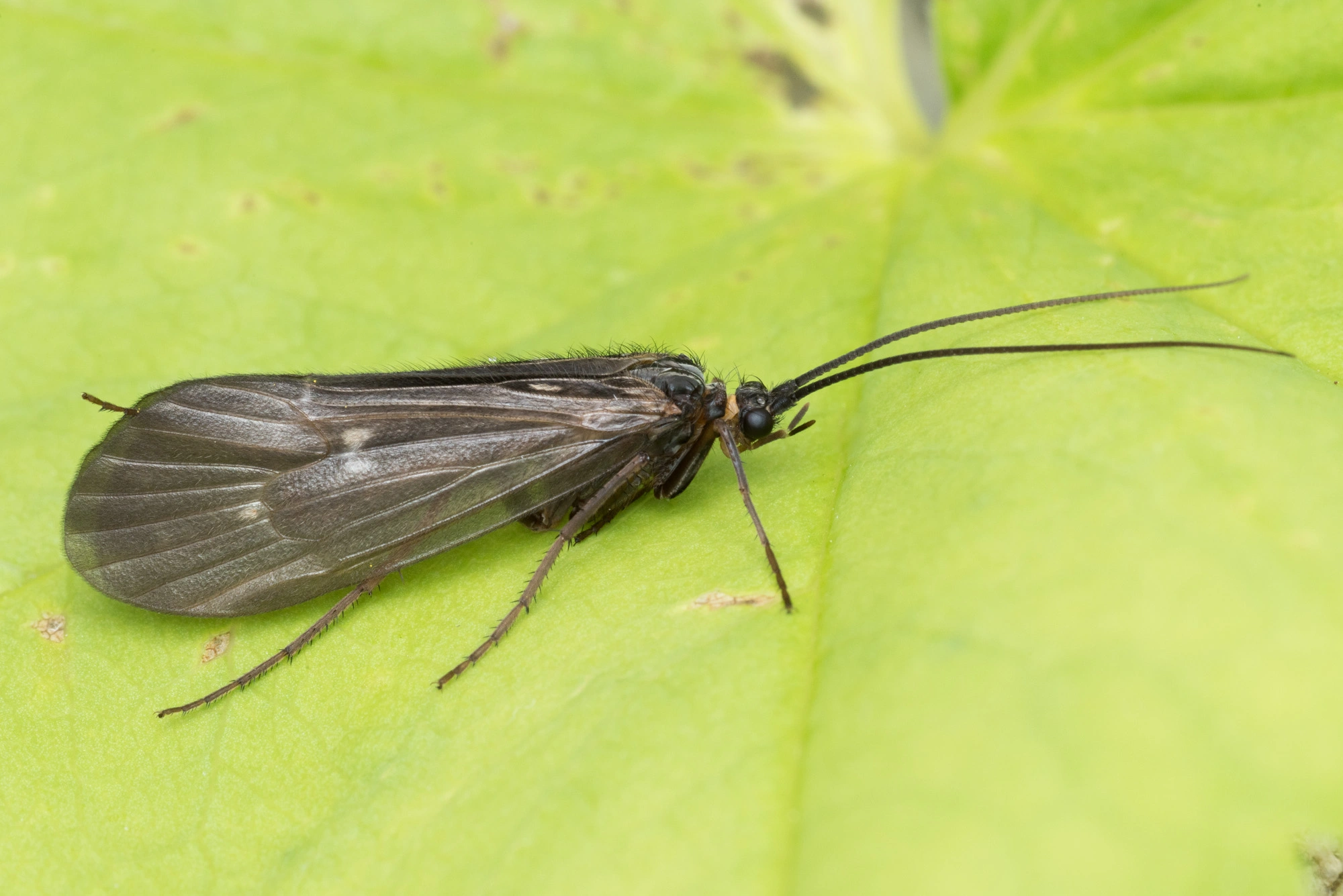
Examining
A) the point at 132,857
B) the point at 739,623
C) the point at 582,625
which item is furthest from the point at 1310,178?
the point at 132,857

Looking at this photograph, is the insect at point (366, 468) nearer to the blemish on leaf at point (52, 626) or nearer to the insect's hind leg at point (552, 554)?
the insect's hind leg at point (552, 554)

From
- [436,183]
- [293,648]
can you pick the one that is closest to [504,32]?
[436,183]

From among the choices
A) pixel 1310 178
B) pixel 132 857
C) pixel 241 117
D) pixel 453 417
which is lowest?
pixel 132 857

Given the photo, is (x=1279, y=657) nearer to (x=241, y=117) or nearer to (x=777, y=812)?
(x=777, y=812)

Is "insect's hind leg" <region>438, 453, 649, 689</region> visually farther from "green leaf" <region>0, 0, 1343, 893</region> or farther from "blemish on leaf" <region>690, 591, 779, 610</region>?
"blemish on leaf" <region>690, 591, 779, 610</region>

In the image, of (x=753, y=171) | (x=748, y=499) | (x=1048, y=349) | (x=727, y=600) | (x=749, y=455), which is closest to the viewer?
(x=727, y=600)

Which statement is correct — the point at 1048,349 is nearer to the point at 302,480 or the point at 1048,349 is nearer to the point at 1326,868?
the point at 1326,868
